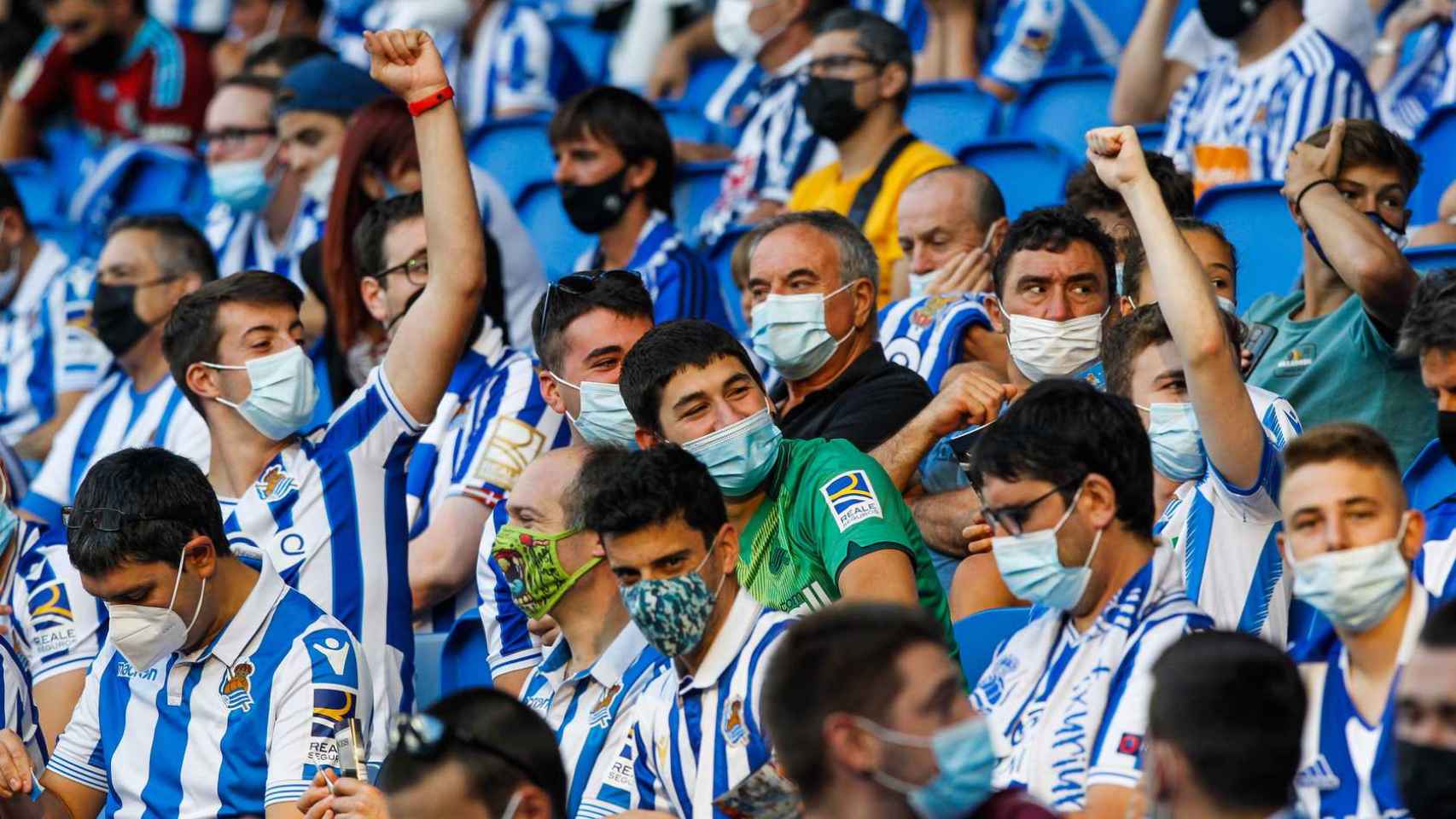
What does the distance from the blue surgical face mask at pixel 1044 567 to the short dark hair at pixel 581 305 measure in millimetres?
1705

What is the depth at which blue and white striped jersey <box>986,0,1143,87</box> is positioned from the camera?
291 inches

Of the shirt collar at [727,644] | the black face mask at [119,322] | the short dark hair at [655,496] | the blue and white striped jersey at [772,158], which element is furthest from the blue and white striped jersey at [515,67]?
the shirt collar at [727,644]

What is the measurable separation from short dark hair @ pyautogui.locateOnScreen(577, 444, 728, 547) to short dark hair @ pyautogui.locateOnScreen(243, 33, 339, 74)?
4.89 meters

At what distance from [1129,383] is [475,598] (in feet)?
6.21

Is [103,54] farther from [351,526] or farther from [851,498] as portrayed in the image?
[851,498]

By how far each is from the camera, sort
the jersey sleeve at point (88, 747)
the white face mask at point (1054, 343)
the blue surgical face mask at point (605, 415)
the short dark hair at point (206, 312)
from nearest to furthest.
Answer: the jersey sleeve at point (88, 747)
the white face mask at point (1054, 343)
the blue surgical face mask at point (605, 415)
the short dark hair at point (206, 312)

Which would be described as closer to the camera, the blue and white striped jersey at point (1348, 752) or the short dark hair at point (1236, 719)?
the short dark hair at point (1236, 719)

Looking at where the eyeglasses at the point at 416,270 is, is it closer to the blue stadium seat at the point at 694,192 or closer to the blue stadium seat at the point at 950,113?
the blue stadium seat at the point at 694,192

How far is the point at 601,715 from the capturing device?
4.01 metres

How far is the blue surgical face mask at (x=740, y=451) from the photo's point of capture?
161 inches

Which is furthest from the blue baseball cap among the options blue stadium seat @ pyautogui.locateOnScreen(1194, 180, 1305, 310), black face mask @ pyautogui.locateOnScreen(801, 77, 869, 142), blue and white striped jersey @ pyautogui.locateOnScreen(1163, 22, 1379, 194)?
blue stadium seat @ pyautogui.locateOnScreen(1194, 180, 1305, 310)

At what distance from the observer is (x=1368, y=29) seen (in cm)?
637

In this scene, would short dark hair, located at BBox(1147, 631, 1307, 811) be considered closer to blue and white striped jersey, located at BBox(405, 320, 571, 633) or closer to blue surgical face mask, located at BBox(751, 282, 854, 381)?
blue surgical face mask, located at BBox(751, 282, 854, 381)

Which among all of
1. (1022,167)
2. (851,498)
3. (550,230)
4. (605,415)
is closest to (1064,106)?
(1022,167)
